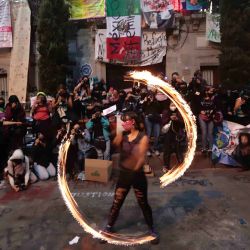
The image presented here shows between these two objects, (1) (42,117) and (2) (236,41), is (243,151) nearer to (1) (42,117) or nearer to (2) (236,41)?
(1) (42,117)

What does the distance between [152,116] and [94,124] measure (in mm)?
1588

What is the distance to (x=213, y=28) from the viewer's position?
16.9 metres

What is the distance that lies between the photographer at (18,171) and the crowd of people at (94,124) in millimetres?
63

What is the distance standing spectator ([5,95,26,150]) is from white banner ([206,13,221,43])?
384 inches

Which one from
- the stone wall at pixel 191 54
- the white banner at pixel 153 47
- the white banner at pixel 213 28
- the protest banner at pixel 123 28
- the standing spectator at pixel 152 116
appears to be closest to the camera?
the standing spectator at pixel 152 116

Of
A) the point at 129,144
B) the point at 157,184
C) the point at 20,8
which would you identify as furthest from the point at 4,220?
the point at 20,8

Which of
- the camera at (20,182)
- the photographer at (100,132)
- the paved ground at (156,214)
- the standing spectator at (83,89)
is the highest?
the standing spectator at (83,89)

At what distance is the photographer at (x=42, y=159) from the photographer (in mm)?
9938

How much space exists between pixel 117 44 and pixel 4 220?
37.7ft

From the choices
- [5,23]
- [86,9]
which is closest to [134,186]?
[86,9]

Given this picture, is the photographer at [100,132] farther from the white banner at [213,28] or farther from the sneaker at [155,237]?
the white banner at [213,28]

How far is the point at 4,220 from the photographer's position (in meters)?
7.24

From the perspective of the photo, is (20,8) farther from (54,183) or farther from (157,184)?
(157,184)

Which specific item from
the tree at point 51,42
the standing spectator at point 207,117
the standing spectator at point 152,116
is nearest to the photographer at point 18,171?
the standing spectator at point 152,116
